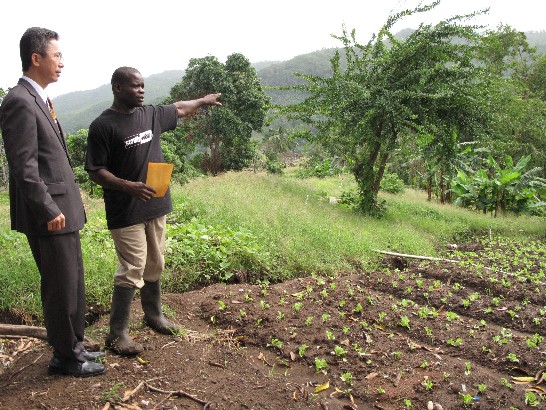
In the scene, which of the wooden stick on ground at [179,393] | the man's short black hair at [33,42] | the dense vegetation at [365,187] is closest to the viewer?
the man's short black hair at [33,42]

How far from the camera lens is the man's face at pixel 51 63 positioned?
287 centimetres

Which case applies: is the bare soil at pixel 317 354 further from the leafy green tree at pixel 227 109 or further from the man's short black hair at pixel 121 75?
the leafy green tree at pixel 227 109

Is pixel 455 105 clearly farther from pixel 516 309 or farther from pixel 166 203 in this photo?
pixel 166 203

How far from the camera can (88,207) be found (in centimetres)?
919

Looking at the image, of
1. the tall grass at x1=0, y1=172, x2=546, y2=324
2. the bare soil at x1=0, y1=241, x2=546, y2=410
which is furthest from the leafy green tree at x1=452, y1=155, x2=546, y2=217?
the bare soil at x1=0, y1=241, x2=546, y2=410

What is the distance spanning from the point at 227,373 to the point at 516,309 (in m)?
3.99

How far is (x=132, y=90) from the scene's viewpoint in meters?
3.34

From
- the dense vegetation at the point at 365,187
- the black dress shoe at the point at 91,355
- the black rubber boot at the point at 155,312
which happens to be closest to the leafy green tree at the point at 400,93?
the dense vegetation at the point at 365,187

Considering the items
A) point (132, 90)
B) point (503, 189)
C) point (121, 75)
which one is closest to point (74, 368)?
point (132, 90)

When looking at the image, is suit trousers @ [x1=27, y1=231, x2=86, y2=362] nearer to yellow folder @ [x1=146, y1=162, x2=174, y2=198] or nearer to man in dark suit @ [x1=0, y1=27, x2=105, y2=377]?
man in dark suit @ [x1=0, y1=27, x2=105, y2=377]

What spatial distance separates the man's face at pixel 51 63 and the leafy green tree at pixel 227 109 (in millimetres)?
23877

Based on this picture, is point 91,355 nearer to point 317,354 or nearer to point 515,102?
point 317,354

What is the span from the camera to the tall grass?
15.8 ft

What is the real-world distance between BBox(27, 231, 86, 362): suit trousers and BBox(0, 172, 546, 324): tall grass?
1.54m
